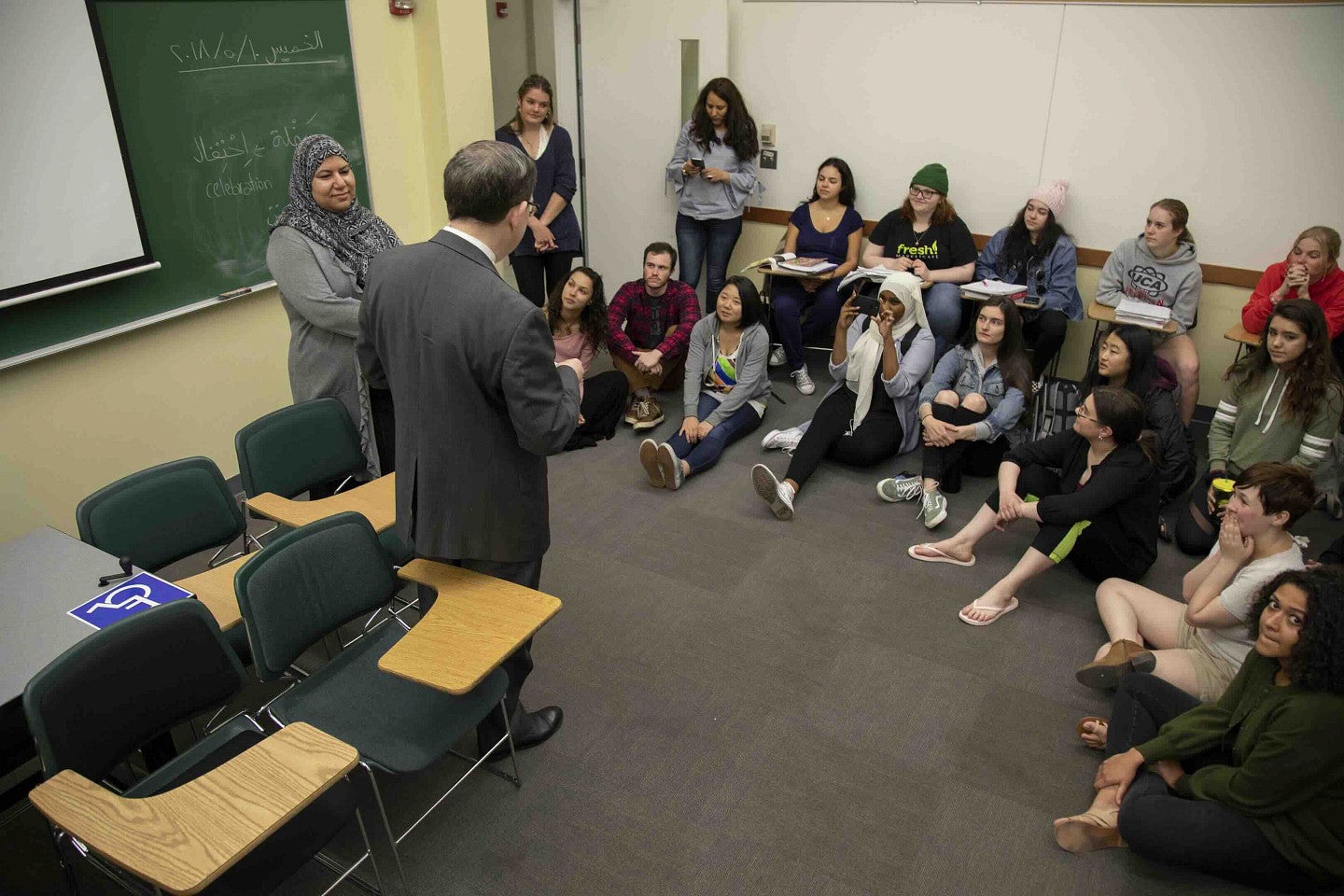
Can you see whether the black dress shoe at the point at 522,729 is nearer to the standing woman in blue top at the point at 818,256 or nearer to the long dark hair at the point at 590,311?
the long dark hair at the point at 590,311

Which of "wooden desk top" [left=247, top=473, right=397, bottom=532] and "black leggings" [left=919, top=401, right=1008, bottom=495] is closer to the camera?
"wooden desk top" [left=247, top=473, right=397, bottom=532]

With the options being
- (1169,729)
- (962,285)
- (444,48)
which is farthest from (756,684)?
(444,48)

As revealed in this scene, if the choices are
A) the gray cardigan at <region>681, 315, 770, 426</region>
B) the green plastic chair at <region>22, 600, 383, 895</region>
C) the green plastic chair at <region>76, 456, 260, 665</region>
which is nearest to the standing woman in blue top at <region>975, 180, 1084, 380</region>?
the gray cardigan at <region>681, 315, 770, 426</region>

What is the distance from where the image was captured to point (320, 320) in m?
3.10

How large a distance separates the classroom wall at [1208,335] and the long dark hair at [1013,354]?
145cm

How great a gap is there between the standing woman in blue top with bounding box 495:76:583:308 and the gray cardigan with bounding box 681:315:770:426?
0.92m

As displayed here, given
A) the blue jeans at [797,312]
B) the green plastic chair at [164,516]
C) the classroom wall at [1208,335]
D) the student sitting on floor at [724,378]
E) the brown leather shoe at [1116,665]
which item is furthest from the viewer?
the blue jeans at [797,312]

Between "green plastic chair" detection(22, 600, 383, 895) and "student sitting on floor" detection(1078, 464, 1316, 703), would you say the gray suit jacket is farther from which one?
"student sitting on floor" detection(1078, 464, 1316, 703)

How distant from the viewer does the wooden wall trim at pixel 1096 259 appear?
4902mm

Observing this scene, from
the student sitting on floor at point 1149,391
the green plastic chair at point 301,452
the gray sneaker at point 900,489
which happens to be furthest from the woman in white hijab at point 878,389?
the green plastic chair at point 301,452

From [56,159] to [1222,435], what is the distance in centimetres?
476

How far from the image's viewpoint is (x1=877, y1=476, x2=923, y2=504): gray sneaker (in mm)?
4188

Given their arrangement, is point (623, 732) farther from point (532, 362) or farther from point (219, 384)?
point (219, 384)

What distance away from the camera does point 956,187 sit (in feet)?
18.2
